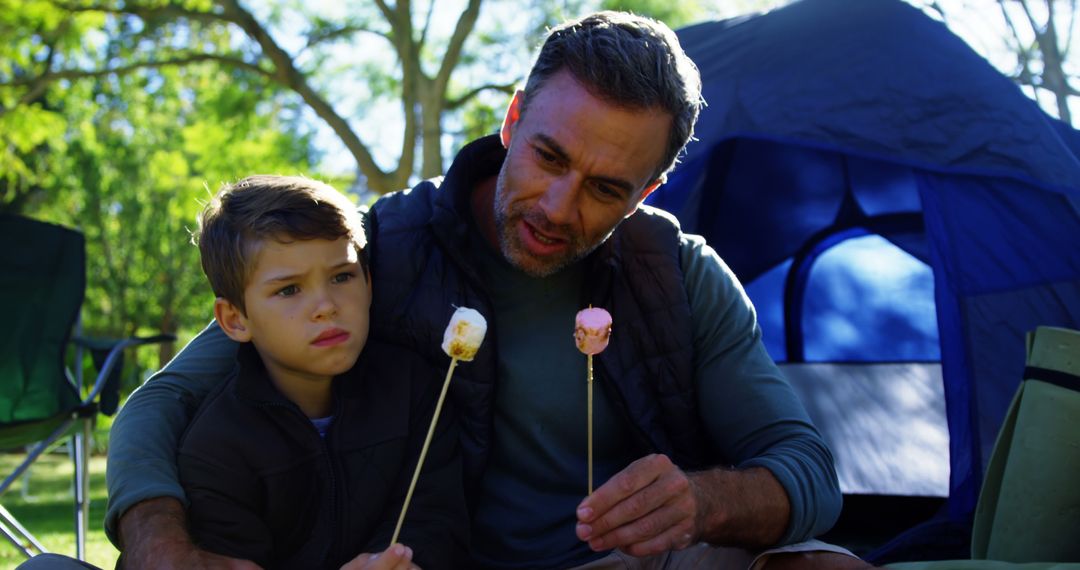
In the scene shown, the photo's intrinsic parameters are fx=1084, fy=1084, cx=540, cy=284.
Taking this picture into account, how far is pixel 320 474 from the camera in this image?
210 cm

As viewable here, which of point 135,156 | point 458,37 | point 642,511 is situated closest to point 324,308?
point 642,511

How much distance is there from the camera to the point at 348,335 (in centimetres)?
215

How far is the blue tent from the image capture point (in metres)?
3.55

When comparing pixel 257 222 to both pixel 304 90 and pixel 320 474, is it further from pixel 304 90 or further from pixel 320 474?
pixel 304 90

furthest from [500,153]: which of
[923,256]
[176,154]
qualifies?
[176,154]

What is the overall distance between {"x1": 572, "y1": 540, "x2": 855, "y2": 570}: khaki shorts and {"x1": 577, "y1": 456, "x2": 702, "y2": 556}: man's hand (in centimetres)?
25

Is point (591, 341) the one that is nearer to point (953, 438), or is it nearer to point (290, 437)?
point (290, 437)

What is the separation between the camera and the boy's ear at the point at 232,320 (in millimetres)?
2199

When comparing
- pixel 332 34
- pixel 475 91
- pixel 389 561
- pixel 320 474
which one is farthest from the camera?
pixel 332 34

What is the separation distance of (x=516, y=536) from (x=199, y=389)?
734 millimetres

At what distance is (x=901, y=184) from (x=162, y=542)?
3.92 metres

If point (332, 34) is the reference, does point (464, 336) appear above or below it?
above

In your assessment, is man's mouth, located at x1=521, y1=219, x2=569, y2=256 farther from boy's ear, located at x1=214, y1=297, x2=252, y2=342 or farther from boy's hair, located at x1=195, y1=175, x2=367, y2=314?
boy's ear, located at x1=214, y1=297, x2=252, y2=342

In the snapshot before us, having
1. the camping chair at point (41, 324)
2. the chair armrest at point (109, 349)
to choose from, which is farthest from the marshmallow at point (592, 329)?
the camping chair at point (41, 324)
